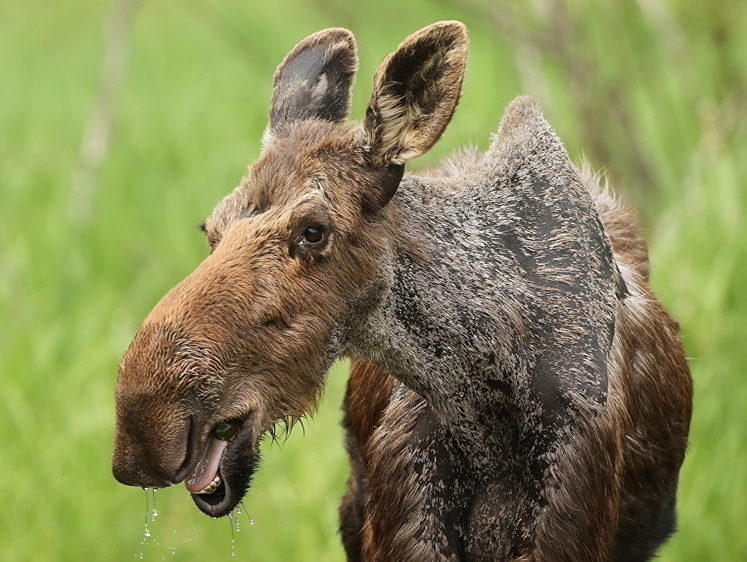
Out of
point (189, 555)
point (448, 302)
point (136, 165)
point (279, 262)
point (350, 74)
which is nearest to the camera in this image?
point (279, 262)

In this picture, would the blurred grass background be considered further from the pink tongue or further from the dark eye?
the pink tongue

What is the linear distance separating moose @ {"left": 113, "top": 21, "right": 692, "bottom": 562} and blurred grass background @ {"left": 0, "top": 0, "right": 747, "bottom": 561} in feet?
6.42

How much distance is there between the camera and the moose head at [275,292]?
2.91m

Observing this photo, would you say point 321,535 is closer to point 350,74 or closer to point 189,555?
point 189,555

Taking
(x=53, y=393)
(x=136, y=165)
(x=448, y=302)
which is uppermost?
(x=136, y=165)

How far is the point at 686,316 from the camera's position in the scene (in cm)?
687

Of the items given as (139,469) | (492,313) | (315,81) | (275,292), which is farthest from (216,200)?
(139,469)

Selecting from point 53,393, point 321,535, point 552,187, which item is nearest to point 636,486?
point 552,187

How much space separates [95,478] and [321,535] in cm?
106

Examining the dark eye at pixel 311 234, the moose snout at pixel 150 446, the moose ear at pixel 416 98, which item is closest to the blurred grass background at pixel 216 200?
the moose ear at pixel 416 98

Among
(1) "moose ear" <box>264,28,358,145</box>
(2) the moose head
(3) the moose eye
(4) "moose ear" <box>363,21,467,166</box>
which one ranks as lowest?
(3) the moose eye

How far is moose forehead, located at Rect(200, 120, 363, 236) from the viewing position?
10.6 feet

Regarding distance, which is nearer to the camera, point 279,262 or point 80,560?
point 279,262

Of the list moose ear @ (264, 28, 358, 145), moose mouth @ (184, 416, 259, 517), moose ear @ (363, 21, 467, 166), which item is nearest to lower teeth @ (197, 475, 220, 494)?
moose mouth @ (184, 416, 259, 517)
